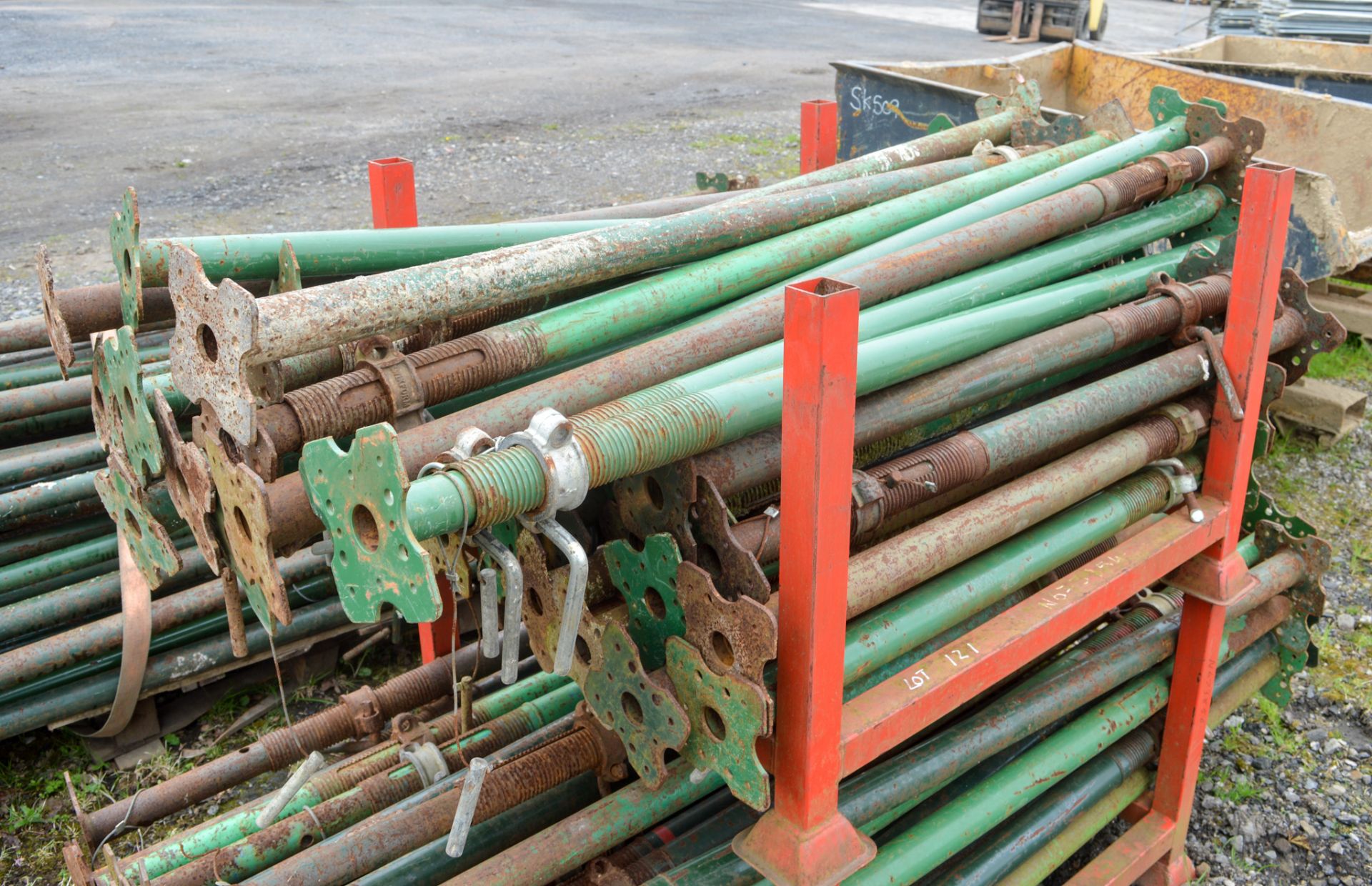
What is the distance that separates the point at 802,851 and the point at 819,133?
9.03 ft

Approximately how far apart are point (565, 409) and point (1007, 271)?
1171mm

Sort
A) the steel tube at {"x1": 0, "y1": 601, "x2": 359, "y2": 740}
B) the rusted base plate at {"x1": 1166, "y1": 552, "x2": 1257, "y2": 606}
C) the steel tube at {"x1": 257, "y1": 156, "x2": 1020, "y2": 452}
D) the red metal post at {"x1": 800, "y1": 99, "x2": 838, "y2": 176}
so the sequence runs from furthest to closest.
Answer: the red metal post at {"x1": 800, "y1": 99, "x2": 838, "y2": 176}, the steel tube at {"x1": 0, "y1": 601, "x2": 359, "y2": 740}, the rusted base plate at {"x1": 1166, "y1": 552, "x2": 1257, "y2": 606}, the steel tube at {"x1": 257, "y1": 156, "x2": 1020, "y2": 452}

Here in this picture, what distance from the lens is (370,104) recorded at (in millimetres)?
10820

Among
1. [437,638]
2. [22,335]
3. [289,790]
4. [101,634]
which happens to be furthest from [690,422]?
[22,335]

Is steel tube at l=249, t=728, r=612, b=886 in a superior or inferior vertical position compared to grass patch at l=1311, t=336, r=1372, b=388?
superior

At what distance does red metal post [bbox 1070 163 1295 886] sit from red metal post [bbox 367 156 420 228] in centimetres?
201

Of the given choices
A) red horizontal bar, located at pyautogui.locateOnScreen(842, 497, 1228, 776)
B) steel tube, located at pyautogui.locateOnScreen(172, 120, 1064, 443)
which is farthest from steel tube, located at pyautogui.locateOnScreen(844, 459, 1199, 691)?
steel tube, located at pyautogui.locateOnScreen(172, 120, 1064, 443)

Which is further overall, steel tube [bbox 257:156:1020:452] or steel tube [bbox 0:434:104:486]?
steel tube [bbox 0:434:104:486]

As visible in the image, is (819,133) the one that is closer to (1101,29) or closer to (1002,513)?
(1002,513)

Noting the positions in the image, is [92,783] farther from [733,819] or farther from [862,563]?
[862,563]

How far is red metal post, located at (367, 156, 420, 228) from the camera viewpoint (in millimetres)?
2803

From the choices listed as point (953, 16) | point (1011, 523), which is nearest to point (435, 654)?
point (1011, 523)

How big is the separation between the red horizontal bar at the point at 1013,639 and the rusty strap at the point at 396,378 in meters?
0.92

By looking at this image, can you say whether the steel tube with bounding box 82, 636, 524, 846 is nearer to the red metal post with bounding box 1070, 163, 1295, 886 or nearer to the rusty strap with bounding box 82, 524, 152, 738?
the rusty strap with bounding box 82, 524, 152, 738
